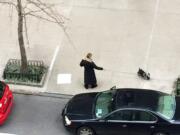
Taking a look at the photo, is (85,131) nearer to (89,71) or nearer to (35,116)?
(35,116)

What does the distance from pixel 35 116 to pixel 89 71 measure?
8.10 feet

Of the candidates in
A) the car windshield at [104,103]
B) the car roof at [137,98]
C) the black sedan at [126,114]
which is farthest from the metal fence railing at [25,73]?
the car roof at [137,98]

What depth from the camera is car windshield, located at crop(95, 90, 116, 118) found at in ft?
64.8

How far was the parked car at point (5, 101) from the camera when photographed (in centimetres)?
2054

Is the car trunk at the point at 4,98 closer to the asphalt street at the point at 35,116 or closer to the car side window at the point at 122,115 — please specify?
the asphalt street at the point at 35,116

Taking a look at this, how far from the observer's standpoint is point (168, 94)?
20.7 m

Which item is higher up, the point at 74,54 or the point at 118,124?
the point at 74,54

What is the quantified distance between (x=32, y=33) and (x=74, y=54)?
2.15 meters

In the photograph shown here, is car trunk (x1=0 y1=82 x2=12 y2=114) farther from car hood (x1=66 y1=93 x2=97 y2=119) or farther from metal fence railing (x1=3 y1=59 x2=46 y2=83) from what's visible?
car hood (x1=66 y1=93 x2=97 y2=119)

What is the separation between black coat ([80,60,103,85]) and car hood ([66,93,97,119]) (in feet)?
3.47

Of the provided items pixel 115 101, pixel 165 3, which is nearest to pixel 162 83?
pixel 115 101

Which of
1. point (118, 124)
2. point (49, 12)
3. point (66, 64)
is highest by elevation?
point (49, 12)

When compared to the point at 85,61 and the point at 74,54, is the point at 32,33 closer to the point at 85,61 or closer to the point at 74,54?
the point at 74,54

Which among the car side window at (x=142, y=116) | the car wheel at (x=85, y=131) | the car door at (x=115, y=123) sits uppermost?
the car side window at (x=142, y=116)
